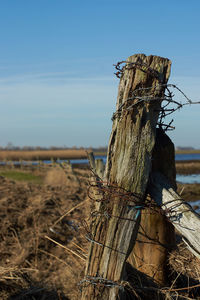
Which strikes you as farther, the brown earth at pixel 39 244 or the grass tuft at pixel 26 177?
the grass tuft at pixel 26 177

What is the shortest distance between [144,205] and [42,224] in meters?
4.54

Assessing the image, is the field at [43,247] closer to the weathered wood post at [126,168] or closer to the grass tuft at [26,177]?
the weathered wood post at [126,168]

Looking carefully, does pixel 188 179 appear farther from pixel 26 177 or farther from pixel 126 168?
pixel 126 168

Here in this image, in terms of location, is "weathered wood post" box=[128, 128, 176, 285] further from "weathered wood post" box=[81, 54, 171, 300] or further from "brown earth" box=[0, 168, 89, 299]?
"brown earth" box=[0, 168, 89, 299]

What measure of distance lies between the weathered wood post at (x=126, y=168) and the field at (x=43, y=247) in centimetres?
42

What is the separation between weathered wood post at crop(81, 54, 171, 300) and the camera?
2.69 m

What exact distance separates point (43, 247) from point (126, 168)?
4.06 meters

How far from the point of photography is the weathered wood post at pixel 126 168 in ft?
8.84

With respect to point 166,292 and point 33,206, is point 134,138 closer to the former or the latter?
point 166,292

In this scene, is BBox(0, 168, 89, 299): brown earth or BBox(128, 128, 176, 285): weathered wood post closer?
BBox(128, 128, 176, 285): weathered wood post

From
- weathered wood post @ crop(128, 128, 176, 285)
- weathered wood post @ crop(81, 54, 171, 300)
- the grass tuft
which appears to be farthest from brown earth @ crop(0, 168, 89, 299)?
the grass tuft

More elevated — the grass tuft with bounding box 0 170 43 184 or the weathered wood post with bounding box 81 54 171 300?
the weathered wood post with bounding box 81 54 171 300

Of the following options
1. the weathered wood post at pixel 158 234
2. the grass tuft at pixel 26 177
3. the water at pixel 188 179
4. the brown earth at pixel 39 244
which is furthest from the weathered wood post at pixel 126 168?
→ the water at pixel 188 179

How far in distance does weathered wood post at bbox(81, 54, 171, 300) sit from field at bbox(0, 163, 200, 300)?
42 cm
